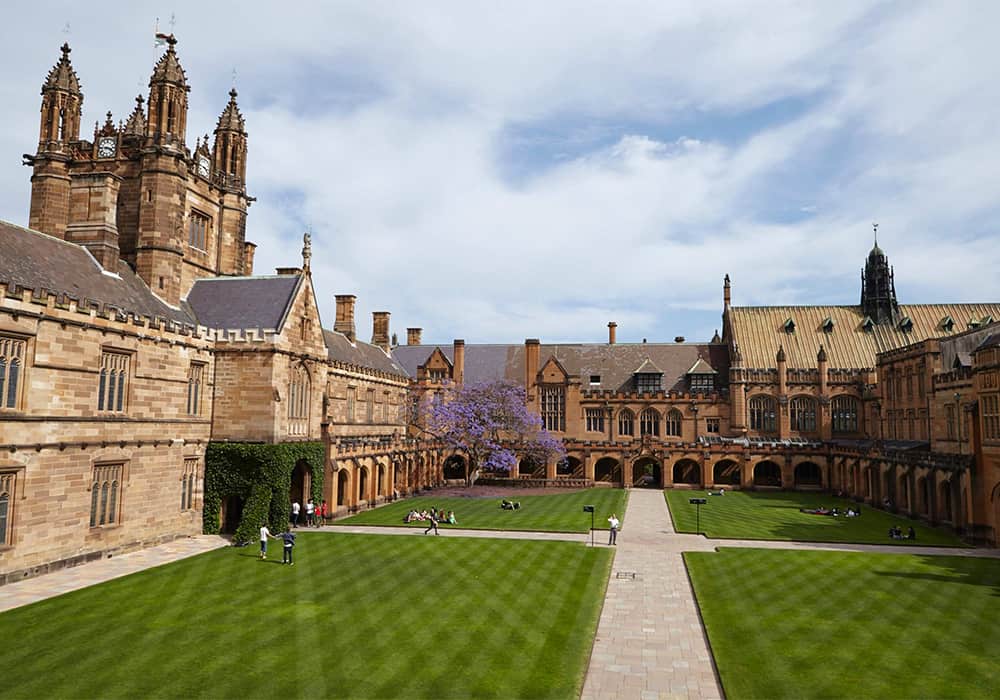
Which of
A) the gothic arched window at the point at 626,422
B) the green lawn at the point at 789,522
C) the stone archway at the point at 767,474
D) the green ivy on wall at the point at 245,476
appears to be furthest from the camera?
the gothic arched window at the point at 626,422

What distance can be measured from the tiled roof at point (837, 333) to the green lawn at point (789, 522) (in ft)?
62.9

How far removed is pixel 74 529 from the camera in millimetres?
26547

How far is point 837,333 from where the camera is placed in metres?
72.2

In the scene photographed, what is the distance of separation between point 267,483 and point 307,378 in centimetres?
692

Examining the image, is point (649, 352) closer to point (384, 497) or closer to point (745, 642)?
point (384, 497)

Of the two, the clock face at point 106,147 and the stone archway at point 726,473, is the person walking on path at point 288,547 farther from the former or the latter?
the stone archway at point 726,473

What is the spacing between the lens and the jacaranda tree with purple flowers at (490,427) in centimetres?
6047

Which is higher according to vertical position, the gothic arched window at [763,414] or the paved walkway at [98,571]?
the gothic arched window at [763,414]

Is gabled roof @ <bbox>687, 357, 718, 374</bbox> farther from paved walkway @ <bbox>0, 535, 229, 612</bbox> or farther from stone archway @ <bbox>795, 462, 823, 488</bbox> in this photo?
paved walkway @ <bbox>0, 535, 229, 612</bbox>

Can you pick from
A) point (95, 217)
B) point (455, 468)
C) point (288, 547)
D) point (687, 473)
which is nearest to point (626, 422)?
point (687, 473)

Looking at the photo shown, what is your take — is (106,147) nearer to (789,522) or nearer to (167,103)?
(167,103)

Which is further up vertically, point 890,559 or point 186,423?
point 186,423

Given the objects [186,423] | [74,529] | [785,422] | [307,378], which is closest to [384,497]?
[307,378]

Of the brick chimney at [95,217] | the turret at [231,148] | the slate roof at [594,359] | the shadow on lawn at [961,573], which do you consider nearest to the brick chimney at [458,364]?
the slate roof at [594,359]
